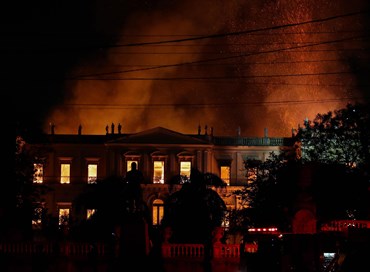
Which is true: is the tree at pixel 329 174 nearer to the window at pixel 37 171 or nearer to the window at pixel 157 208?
the window at pixel 37 171

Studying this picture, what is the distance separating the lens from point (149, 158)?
7812 centimetres

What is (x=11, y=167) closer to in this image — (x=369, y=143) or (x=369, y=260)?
(x=369, y=260)

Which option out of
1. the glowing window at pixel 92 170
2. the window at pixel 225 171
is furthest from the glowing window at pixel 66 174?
the window at pixel 225 171

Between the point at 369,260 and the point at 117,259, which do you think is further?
the point at 117,259

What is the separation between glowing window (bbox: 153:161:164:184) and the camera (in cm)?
7831

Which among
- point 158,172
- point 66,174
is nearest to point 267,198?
point 158,172

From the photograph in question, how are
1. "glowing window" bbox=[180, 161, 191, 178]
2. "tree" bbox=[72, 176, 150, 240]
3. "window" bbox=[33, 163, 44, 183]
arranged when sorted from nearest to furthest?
1. "tree" bbox=[72, 176, 150, 240]
2. "window" bbox=[33, 163, 44, 183]
3. "glowing window" bbox=[180, 161, 191, 178]

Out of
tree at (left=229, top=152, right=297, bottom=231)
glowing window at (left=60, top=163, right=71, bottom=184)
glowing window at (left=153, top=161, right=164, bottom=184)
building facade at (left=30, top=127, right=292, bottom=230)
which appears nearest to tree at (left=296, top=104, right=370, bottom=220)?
tree at (left=229, top=152, right=297, bottom=231)

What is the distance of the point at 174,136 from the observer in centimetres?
7806

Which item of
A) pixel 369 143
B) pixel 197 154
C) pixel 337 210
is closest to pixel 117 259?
pixel 337 210

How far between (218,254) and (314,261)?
11.0 m

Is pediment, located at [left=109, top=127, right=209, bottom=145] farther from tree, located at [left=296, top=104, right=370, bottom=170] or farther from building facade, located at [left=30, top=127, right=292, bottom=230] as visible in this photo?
tree, located at [left=296, top=104, right=370, bottom=170]

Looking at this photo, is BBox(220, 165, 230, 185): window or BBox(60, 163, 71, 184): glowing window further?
BBox(220, 165, 230, 185): window

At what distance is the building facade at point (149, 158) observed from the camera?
77625 millimetres
